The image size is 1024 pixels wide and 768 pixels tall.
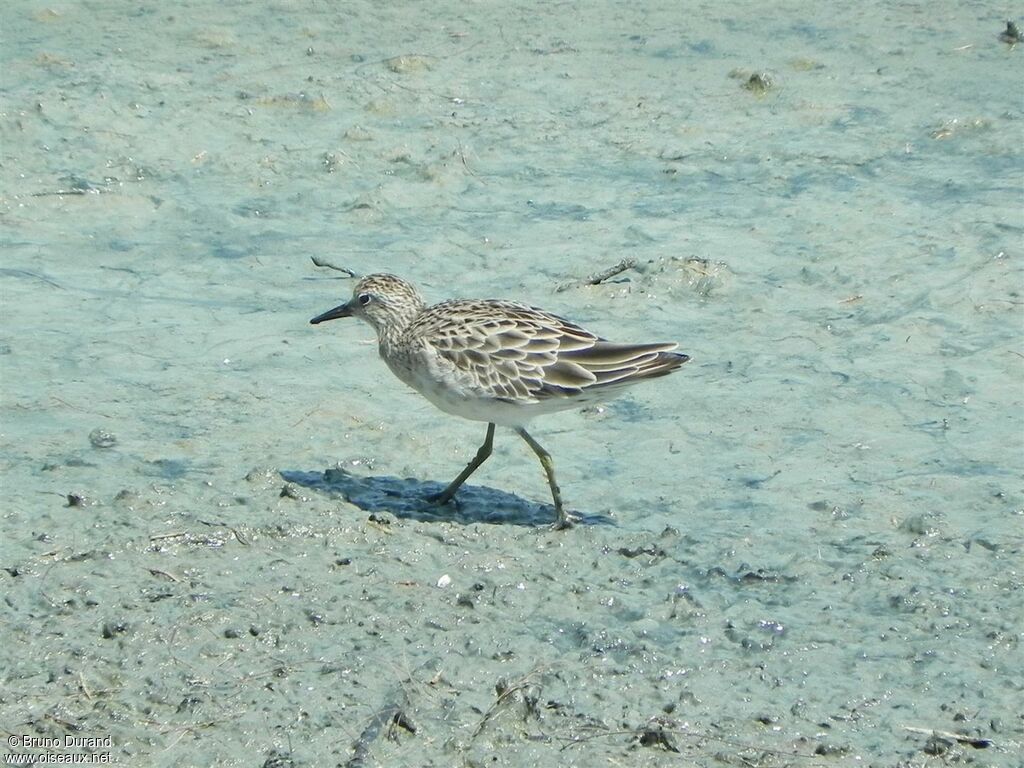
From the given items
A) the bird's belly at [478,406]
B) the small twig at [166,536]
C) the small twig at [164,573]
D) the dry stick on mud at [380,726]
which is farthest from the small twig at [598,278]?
the dry stick on mud at [380,726]

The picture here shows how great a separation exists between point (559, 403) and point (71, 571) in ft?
8.00

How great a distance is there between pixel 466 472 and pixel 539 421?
46.1 inches

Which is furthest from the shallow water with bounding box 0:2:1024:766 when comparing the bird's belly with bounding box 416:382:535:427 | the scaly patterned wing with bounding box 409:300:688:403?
the scaly patterned wing with bounding box 409:300:688:403

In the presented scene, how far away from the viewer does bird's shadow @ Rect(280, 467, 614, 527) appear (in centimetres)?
767

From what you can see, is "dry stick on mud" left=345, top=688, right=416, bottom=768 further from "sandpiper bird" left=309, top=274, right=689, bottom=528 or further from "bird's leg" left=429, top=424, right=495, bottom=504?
"bird's leg" left=429, top=424, right=495, bottom=504

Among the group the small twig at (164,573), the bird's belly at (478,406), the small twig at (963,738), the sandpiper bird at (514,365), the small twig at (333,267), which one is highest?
the sandpiper bird at (514,365)

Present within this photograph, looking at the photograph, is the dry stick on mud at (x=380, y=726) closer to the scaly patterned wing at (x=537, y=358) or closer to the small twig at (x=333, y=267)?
the scaly patterned wing at (x=537, y=358)

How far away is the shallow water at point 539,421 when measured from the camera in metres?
6.09

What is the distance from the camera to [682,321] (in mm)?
9836

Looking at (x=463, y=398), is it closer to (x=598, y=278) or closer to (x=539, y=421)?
(x=539, y=421)

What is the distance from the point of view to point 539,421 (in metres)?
8.91

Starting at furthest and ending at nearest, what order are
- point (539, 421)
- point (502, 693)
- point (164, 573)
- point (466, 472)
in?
1. point (539, 421)
2. point (466, 472)
3. point (164, 573)
4. point (502, 693)

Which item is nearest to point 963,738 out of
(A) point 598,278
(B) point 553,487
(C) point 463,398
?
(B) point 553,487

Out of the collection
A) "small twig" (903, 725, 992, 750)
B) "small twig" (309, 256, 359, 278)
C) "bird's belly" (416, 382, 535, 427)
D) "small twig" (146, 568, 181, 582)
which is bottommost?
"small twig" (309, 256, 359, 278)
